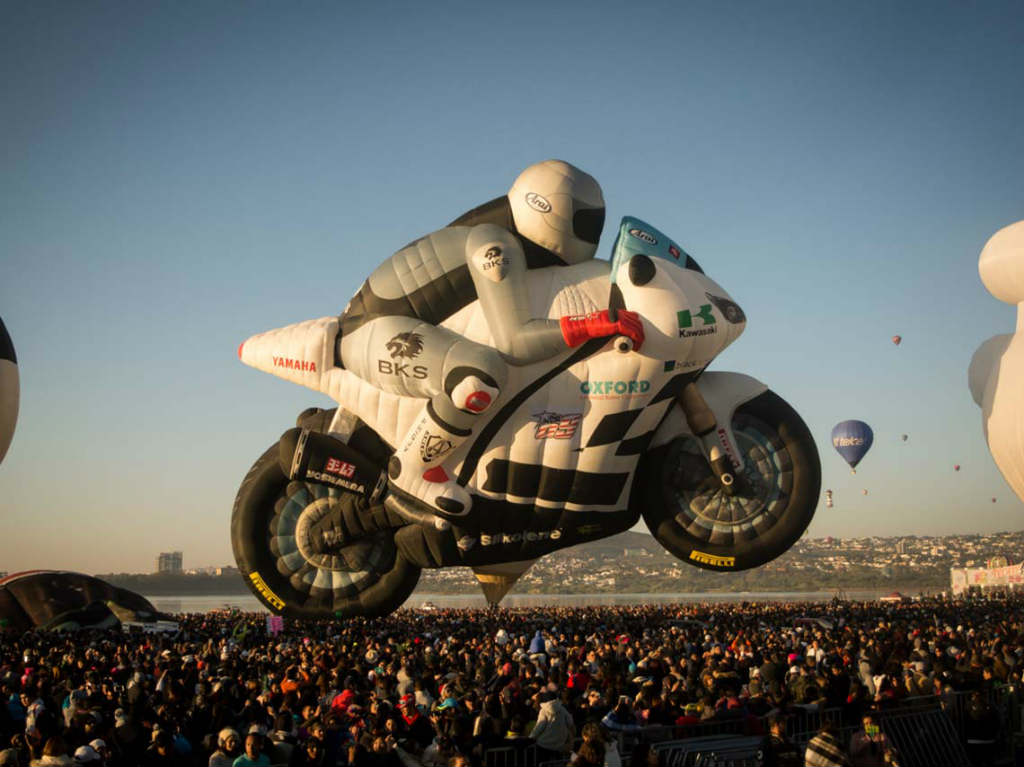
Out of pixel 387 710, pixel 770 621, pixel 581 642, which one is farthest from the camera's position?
pixel 770 621

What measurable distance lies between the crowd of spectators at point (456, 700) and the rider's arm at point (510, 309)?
4.48m

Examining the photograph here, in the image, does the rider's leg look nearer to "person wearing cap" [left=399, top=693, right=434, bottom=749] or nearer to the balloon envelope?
"person wearing cap" [left=399, top=693, right=434, bottom=749]

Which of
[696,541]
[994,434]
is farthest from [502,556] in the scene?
[994,434]

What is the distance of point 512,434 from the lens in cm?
1597

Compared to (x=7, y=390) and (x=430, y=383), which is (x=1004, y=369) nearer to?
(x=430, y=383)

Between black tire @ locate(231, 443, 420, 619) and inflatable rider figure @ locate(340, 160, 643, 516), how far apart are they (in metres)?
2.13

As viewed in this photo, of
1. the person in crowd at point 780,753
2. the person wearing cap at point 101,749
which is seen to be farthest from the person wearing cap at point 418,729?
the person in crowd at point 780,753

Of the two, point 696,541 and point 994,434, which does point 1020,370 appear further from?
point 696,541

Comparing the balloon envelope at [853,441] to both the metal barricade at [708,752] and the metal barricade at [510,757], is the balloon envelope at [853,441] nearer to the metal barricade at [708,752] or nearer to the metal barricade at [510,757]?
the metal barricade at [708,752]

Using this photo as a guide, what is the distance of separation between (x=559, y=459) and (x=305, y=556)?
17.3 ft

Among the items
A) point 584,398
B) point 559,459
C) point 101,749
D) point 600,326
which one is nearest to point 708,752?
point 101,749

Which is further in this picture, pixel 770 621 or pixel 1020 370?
pixel 770 621

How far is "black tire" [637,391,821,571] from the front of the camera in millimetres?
16625

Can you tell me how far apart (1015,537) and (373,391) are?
20597 centimetres
